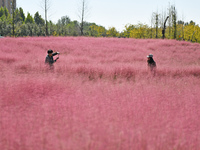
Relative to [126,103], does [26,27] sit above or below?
above

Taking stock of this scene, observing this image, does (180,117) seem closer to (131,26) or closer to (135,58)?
(135,58)

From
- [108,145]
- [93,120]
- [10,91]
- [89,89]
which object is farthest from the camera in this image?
[89,89]

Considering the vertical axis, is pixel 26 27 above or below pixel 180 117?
above

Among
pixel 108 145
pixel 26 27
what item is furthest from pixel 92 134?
pixel 26 27

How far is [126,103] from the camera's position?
3426mm

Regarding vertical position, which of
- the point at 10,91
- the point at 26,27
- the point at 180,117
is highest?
the point at 26,27

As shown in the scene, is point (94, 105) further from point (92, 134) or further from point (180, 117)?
point (180, 117)

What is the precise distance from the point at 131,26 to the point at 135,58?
60.6 metres

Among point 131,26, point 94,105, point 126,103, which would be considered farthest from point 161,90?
point 131,26

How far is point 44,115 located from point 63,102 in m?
0.50

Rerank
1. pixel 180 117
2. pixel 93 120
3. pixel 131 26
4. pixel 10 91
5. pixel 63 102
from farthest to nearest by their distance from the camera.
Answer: pixel 131 26 < pixel 10 91 < pixel 63 102 < pixel 180 117 < pixel 93 120

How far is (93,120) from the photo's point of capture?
2.44 meters

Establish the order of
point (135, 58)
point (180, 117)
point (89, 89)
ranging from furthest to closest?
point (135, 58), point (89, 89), point (180, 117)

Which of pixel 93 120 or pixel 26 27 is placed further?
pixel 26 27
